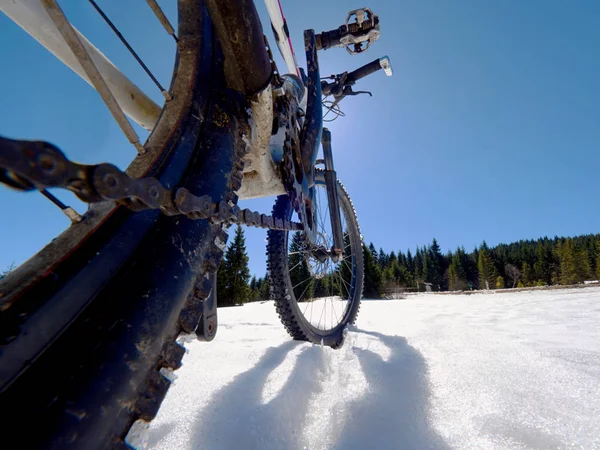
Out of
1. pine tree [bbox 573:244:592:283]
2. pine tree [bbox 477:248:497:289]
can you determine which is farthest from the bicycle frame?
pine tree [bbox 477:248:497:289]

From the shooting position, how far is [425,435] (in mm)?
786

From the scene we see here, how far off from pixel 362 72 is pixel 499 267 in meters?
71.2

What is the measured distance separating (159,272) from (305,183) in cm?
148

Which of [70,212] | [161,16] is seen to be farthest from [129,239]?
[161,16]

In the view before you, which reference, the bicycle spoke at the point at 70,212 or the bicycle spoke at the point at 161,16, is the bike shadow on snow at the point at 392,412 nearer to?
the bicycle spoke at the point at 70,212

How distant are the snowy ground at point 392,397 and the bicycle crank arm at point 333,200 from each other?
0.99 metres

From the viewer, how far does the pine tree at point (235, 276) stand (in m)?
25.7

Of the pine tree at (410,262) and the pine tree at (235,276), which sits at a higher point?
the pine tree at (410,262)

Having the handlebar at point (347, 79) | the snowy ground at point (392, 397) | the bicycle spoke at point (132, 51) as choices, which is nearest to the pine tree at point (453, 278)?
the handlebar at point (347, 79)

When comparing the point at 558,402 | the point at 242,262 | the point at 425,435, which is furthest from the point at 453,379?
Answer: the point at 242,262

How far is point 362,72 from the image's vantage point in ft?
9.81

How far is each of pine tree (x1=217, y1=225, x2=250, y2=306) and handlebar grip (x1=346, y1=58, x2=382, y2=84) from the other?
23.4 m

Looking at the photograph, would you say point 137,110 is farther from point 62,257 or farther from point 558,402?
point 558,402

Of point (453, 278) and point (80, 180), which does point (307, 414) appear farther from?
point (453, 278)
